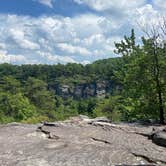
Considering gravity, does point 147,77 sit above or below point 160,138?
above

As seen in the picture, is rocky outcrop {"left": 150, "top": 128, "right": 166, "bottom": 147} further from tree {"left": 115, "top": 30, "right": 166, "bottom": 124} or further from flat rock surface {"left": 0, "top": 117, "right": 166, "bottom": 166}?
tree {"left": 115, "top": 30, "right": 166, "bottom": 124}

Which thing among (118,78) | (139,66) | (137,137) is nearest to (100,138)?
(137,137)

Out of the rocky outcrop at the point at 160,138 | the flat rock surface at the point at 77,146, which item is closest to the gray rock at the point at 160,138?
the rocky outcrop at the point at 160,138

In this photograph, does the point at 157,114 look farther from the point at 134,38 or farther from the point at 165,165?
the point at 165,165

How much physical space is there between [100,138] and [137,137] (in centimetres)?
179

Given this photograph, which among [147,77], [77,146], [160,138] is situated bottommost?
[77,146]

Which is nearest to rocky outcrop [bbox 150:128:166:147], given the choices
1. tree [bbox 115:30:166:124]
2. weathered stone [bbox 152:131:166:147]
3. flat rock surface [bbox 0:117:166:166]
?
weathered stone [bbox 152:131:166:147]

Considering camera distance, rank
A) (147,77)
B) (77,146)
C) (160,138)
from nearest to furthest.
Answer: (77,146) → (160,138) → (147,77)

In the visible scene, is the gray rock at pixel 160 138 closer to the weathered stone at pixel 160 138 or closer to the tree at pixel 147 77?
the weathered stone at pixel 160 138

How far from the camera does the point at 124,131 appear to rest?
19.8 m

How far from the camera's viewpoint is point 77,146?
1595cm

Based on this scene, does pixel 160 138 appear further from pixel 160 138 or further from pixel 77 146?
pixel 77 146

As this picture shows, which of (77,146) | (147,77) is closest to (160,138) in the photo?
(77,146)

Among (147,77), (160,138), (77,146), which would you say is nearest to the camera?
(77,146)
